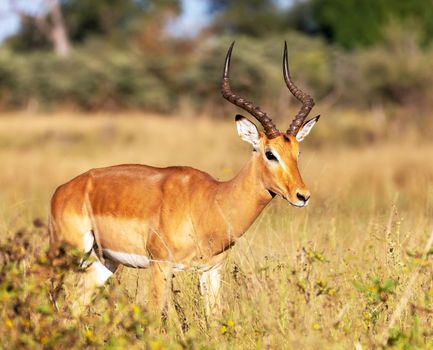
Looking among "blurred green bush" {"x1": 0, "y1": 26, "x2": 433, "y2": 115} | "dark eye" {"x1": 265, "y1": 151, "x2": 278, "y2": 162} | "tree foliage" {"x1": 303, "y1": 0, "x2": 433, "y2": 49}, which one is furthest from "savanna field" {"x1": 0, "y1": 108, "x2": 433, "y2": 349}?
"tree foliage" {"x1": 303, "y1": 0, "x2": 433, "y2": 49}

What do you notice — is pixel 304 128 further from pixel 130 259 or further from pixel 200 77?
pixel 200 77

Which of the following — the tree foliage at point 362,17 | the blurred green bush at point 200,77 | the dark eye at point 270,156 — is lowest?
the blurred green bush at point 200,77

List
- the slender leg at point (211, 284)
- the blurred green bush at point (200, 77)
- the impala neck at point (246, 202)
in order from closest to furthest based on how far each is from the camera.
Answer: the slender leg at point (211, 284), the impala neck at point (246, 202), the blurred green bush at point (200, 77)

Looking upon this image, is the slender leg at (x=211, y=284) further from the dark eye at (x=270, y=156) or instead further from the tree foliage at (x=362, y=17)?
the tree foliage at (x=362, y=17)

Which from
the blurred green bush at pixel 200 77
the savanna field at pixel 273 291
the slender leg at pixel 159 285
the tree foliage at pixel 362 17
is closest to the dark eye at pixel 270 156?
the savanna field at pixel 273 291

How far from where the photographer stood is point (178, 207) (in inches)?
241

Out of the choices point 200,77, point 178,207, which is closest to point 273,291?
point 178,207

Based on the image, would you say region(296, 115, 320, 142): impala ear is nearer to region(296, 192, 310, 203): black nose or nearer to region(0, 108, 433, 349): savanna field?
region(0, 108, 433, 349): savanna field

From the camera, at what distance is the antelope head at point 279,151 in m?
5.73

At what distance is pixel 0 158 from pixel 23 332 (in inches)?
554

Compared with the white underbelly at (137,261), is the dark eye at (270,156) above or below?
above

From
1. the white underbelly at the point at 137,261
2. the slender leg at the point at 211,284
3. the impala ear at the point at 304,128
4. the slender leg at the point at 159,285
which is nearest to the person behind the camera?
the slender leg at the point at 211,284

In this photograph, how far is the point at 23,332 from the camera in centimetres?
450

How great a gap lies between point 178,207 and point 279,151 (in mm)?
774
